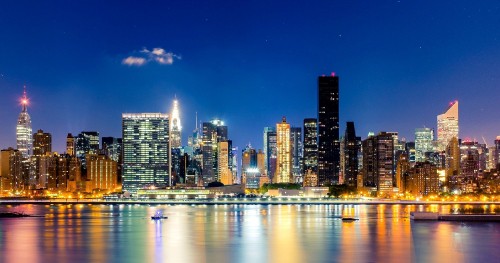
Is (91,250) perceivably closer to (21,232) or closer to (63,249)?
(63,249)

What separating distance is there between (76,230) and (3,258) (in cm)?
3294

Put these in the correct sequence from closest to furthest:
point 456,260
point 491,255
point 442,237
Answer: point 456,260 < point 491,255 < point 442,237

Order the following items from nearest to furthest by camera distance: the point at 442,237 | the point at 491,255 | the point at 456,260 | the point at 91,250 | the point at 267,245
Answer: the point at 456,260 < the point at 491,255 < the point at 91,250 < the point at 267,245 < the point at 442,237

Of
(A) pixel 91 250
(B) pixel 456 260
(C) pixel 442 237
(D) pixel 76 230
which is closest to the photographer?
(B) pixel 456 260

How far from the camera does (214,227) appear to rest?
94.6 m

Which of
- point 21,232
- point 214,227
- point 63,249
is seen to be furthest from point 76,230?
point 63,249

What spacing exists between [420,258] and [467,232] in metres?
29.4

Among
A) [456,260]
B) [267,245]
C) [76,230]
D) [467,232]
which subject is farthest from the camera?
[76,230]

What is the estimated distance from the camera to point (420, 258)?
56.3 m

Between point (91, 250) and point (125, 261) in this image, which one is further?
point (91, 250)

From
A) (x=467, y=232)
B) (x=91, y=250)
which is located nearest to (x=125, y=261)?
(x=91, y=250)

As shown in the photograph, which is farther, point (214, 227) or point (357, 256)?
point (214, 227)

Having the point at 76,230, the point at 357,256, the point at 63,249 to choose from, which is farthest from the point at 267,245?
the point at 76,230

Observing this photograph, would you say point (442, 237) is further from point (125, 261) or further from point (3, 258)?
point (3, 258)
